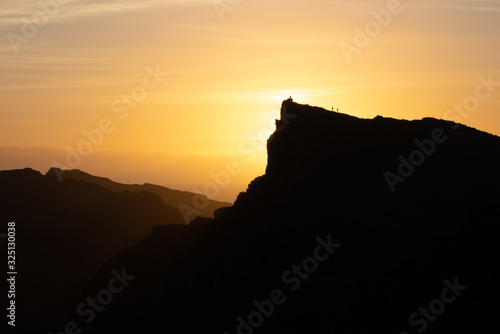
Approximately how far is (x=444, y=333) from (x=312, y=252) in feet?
40.3

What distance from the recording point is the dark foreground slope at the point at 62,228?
85562mm

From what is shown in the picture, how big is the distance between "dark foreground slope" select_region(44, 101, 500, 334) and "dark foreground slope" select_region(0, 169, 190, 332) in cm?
2954

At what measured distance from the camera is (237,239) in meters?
46.7

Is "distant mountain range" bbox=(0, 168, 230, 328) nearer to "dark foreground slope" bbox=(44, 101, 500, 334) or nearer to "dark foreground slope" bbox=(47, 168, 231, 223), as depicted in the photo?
"dark foreground slope" bbox=(47, 168, 231, 223)

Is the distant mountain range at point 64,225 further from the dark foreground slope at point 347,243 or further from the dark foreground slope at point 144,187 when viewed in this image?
the dark foreground slope at point 347,243

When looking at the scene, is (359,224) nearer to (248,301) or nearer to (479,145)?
(248,301)

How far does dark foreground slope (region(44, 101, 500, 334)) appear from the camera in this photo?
3008 cm

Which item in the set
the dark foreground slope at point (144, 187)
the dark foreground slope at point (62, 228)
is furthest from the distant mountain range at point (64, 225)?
the dark foreground slope at point (144, 187)

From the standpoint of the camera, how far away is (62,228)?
10025cm

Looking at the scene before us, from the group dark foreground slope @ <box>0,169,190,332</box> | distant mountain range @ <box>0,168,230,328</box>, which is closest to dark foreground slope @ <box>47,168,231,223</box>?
distant mountain range @ <box>0,168,230,328</box>

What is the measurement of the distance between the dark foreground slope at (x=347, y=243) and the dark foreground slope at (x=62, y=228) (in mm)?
29536

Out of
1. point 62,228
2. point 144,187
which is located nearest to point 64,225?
point 62,228

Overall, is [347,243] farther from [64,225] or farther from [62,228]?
[64,225]

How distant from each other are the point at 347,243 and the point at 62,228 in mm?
69636
